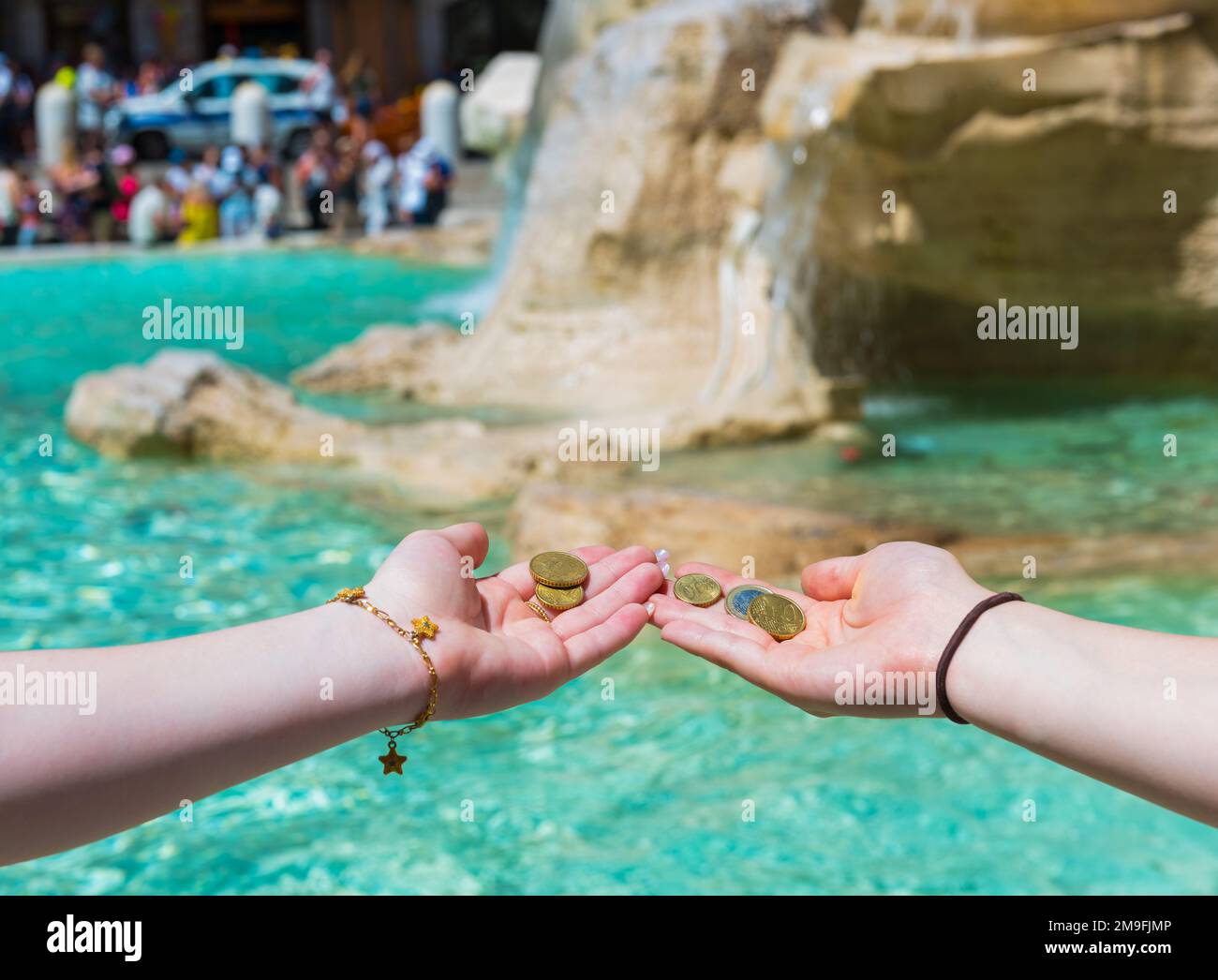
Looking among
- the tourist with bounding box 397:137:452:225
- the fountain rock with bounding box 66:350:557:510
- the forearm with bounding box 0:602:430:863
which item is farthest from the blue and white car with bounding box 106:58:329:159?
the forearm with bounding box 0:602:430:863

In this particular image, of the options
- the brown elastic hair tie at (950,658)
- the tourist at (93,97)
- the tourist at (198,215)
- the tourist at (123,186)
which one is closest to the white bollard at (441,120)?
the tourist at (123,186)

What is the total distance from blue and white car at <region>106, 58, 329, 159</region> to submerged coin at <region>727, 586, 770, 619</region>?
2399 centimetres

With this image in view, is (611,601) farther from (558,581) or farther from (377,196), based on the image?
(377,196)

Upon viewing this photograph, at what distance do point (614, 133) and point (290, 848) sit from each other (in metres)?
7.22

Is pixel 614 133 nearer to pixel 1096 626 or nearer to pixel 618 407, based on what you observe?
pixel 618 407

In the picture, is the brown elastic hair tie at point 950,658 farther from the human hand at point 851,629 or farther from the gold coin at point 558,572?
the gold coin at point 558,572

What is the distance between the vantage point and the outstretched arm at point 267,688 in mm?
1898

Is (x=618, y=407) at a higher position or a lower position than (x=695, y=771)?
higher

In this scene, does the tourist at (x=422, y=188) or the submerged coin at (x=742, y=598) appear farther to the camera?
the tourist at (x=422, y=188)

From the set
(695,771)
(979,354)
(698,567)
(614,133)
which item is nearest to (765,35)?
(614,133)

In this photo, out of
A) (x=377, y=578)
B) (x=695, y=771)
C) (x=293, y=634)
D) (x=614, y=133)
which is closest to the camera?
(x=293, y=634)

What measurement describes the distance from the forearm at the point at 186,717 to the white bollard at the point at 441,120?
78.1ft

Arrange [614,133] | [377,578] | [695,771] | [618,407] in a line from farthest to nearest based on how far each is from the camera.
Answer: [614,133] < [618,407] < [695,771] < [377,578]

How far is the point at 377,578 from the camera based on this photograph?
256 centimetres
